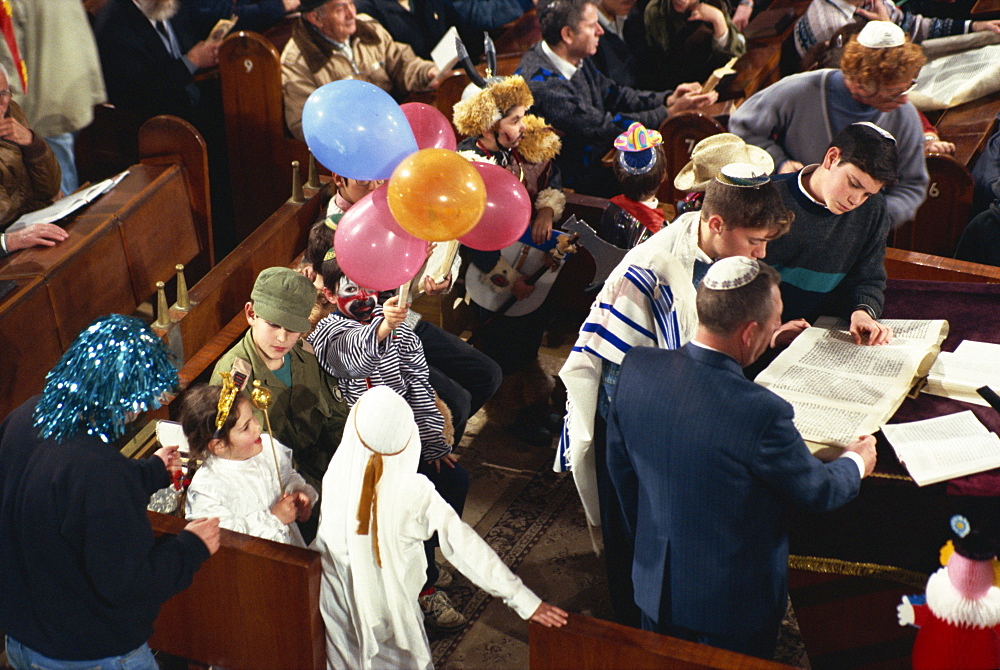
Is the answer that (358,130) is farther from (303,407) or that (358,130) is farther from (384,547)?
(384,547)

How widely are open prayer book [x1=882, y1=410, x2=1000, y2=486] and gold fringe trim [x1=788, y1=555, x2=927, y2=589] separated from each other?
391 millimetres

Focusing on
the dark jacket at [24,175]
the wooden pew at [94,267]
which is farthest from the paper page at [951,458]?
the dark jacket at [24,175]

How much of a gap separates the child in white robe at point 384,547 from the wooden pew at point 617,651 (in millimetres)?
49

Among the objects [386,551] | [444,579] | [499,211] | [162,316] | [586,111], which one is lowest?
[444,579]

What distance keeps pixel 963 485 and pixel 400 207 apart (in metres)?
1.56

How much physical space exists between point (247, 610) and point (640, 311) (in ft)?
4.21

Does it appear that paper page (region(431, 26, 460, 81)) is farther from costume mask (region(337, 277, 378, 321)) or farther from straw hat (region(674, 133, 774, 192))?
costume mask (region(337, 277, 378, 321))

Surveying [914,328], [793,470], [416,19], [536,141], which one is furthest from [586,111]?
[793,470]

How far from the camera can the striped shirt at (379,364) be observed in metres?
3.16

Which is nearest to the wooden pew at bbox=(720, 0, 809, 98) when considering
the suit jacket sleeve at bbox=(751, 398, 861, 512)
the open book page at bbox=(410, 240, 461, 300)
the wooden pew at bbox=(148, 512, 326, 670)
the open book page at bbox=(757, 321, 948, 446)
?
the open book page at bbox=(410, 240, 461, 300)

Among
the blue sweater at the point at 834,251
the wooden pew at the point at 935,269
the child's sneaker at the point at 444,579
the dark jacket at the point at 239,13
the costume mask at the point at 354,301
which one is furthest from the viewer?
the dark jacket at the point at 239,13

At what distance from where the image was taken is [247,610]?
2.73 metres

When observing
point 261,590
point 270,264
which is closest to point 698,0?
point 270,264

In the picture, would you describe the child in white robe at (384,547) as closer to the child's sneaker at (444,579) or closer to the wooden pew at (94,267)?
the child's sneaker at (444,579)
